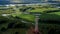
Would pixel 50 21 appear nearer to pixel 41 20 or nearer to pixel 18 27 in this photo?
pixel 41 20

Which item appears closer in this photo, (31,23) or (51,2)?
(31,23)

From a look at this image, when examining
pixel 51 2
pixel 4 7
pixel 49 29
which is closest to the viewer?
pixel 49 29

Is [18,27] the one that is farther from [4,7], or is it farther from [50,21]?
[4,7]

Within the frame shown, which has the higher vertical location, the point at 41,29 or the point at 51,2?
the point at 51,2

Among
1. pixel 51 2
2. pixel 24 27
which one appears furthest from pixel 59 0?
pixel 24 27

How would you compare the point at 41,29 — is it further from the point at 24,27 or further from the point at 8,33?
the point at 8,33

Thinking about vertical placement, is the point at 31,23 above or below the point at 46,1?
below

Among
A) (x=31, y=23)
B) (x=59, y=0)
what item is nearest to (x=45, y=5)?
(x=59, y=0)

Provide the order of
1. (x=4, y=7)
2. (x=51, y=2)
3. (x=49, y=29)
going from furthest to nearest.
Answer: (x=51, y=2)
(x=4, y=7)
(x=49, y=29)

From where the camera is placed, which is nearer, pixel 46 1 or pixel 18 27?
pixel 18 27
